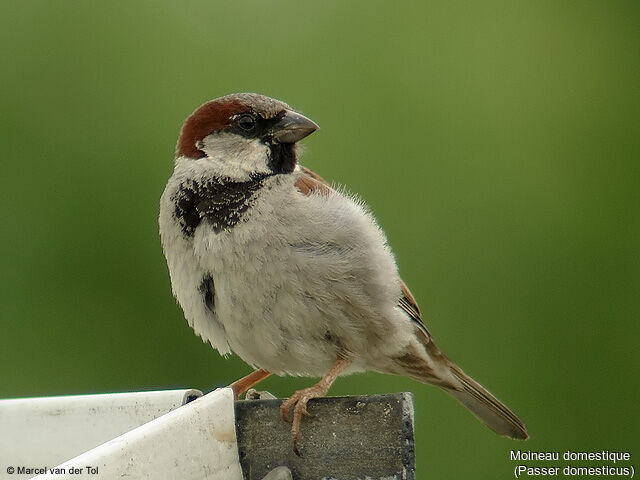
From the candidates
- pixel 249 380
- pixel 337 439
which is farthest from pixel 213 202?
pixel 337 439

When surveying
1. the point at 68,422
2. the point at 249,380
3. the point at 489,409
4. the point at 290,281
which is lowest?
the point at 489,409

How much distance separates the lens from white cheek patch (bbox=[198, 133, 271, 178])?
3033mm

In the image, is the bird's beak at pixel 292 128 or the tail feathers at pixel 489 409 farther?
the tail feathers at pixel 489 409

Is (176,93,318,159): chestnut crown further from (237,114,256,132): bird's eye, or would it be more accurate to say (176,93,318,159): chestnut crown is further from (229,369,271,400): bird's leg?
(229,369,271,400): bird's leg

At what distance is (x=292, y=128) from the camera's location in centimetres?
311

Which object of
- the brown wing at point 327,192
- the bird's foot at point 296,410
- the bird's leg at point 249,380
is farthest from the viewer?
the bird's leg at point 249,380

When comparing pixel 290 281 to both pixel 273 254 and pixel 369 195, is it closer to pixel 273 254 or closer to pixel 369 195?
pixel 273 254

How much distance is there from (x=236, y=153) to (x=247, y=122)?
11cm

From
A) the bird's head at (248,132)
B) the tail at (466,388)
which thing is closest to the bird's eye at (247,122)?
the bird's head at (248,132)

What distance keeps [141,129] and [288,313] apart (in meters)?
1.15

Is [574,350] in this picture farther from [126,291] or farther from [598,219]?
[126,291]

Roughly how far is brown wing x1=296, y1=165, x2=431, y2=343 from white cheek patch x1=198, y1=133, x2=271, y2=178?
4.3 inches

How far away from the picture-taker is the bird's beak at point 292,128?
3.10 metres

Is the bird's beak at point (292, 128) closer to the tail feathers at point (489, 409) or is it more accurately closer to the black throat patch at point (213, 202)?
the black throat patch at point (213, 202)
